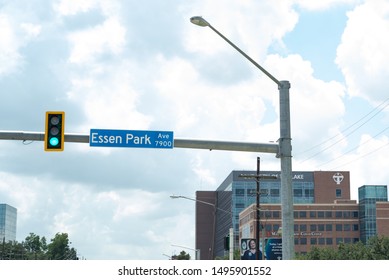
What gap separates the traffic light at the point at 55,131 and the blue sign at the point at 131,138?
3.86 feet

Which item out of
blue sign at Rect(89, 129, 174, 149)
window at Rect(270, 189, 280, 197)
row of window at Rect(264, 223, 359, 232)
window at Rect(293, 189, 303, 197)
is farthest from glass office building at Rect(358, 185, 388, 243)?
blue sign at Rect(89, 129, 174, 149)

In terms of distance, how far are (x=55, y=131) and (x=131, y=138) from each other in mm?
2496

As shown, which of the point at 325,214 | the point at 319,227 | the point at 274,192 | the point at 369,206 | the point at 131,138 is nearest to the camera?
the point at 131,138

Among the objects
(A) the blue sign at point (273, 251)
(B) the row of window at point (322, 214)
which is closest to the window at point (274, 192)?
(B) the row of window at point (322, 214)

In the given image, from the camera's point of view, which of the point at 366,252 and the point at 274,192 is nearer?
the point at 366,252

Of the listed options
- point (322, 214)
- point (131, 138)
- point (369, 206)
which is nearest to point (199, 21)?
point (131, 138)

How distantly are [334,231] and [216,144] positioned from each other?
147637 millimetres

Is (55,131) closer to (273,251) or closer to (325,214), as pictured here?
(273,251)

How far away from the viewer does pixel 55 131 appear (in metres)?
20.6

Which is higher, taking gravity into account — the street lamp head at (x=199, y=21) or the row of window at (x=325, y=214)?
the row of window at (x=325, y=214)

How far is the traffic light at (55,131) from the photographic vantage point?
807 inches

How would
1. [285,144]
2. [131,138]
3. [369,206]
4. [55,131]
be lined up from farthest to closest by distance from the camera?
[369,206]
[131,138]
[55,131]
[285,144]

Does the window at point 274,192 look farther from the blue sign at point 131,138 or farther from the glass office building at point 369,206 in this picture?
the blue sign at point 131,138

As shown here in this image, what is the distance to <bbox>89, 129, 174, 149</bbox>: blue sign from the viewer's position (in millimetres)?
21328
